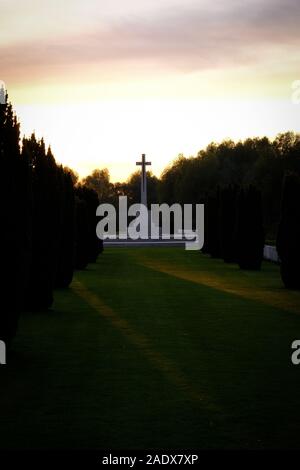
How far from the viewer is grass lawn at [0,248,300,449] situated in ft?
28.5

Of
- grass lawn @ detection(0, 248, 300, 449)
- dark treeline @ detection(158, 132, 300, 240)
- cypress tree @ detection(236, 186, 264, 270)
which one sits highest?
dark treeline @ detection(158, 132, 300, 240)

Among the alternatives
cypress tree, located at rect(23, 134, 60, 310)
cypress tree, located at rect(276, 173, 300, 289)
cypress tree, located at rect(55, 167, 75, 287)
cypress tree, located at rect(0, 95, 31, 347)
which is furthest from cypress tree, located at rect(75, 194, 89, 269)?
cypress tree, located at rect(0, 95, 31, 347)

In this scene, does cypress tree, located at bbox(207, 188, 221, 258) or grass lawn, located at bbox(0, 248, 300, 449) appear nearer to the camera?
grass lawn, located at bbox(0, 248, 300, 449)

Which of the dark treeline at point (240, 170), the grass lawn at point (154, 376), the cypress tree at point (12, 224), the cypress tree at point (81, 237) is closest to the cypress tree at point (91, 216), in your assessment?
the cypress tree at point (81, 237)

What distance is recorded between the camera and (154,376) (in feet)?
38.4

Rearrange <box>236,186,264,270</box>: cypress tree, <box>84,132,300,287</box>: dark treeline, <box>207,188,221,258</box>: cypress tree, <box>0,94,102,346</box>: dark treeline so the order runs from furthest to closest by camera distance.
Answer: <box>207,188,221,258</box>: cypress tree
<box>236,186,264,270</box>: cypress tree
<box>84,132,300,287</box>: dark treeline
<box>0,94,102,346</box>: dark treeline

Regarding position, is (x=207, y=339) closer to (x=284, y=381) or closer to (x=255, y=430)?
(x=284, y=381)

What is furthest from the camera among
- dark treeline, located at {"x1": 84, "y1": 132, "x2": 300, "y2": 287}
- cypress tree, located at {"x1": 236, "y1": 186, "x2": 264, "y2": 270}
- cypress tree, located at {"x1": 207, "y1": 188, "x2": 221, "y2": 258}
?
cypress tree, located at {"x1": 207, "y1": 188, "x2": 221, "y2": 258}

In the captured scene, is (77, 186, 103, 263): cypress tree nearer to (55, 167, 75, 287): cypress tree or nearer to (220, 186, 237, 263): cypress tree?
(220, 186, 237, 263): cypress tree

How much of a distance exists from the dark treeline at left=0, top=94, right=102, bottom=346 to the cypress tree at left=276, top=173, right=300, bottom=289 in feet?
21.6

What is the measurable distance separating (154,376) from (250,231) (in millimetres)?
27936

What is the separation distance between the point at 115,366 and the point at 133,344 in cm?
211

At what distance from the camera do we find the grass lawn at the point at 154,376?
342 inches

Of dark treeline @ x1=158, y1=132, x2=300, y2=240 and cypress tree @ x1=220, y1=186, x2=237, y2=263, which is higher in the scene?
dark treeline @ x1=158, y1=132, x2=300, y2=240
